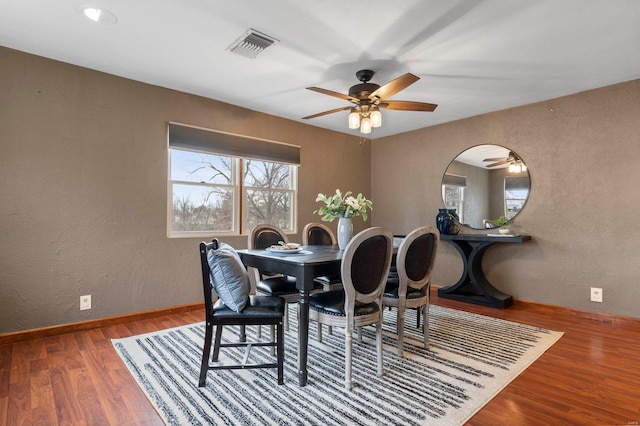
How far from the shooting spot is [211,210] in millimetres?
4090

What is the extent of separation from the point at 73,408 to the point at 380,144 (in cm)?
515

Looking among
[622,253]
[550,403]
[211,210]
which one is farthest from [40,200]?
[622,253]

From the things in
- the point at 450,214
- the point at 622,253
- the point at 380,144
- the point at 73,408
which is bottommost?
the point at 73,408

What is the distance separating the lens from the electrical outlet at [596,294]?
3598 millimetres

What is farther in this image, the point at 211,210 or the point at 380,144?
the point at 380,144

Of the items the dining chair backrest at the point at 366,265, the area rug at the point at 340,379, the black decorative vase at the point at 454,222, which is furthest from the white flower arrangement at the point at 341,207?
the black decorative vase at the point at 454,222

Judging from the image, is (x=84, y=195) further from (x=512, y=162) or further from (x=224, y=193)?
(x=512, y=162)

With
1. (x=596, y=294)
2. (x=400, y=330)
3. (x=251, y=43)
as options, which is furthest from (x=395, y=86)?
(x=596, y=294)

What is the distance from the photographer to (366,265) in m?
2.16

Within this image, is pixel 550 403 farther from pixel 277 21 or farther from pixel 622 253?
pixel 277 21

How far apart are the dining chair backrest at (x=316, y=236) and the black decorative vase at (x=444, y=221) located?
1.77 m

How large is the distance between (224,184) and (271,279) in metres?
1.64

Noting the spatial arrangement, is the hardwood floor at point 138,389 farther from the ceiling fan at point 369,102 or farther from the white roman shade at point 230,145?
the ceiling fan at point 369,102

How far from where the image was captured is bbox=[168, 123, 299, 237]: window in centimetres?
382
